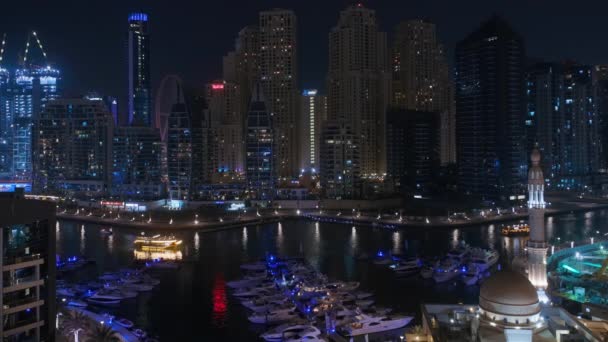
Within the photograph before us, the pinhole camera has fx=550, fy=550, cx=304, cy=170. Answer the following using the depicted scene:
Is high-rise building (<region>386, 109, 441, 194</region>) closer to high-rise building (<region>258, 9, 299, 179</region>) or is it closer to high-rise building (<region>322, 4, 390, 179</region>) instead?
high-rise building (<region>322, 4, 390, 179</region>)

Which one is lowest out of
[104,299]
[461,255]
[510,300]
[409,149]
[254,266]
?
[104,299]

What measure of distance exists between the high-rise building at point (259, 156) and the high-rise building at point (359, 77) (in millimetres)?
15022

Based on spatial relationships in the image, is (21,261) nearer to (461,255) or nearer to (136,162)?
(461,255)

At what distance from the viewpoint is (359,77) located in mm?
72000

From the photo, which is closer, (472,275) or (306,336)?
(306,336)

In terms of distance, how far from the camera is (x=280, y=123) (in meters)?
73.4

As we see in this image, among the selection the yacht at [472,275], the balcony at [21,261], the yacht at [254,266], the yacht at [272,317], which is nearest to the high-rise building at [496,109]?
the yacht at [472,275]

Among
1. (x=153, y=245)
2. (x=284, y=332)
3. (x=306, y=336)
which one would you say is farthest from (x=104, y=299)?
(x=306, y=336)

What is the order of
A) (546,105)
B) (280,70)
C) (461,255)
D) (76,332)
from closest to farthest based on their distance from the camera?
(76,332)
(461,255)
(280,70)
(546,105)

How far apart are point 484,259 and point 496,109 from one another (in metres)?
34.5

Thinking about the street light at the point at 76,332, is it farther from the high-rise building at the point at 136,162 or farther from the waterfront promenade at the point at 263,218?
the high-rise building at the point at 136,162

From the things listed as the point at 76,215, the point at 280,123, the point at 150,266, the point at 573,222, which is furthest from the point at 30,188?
the point at 573,222

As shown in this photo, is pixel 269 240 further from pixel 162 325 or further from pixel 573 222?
pixel 573 222

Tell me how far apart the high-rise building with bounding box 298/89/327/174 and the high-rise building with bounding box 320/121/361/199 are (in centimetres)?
1927
